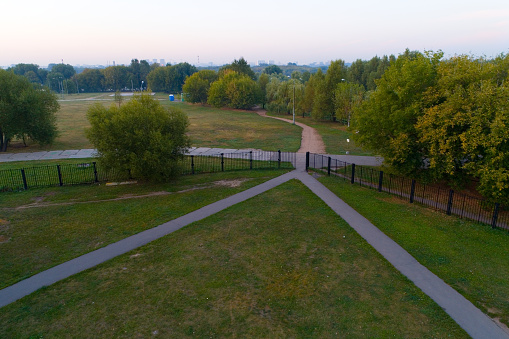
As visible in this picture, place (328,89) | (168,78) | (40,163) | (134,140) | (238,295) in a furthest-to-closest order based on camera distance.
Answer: (168,78) < (328,89) < (40,163) < (134,140) < (238,295)

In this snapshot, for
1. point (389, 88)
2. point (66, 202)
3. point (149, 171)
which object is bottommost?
point (66, 202)

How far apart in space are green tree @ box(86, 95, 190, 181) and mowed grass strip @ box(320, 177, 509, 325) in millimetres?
9859

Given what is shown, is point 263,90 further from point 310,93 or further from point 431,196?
point 431,196

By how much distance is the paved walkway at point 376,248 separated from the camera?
795cm

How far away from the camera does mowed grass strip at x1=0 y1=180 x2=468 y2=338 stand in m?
7.68

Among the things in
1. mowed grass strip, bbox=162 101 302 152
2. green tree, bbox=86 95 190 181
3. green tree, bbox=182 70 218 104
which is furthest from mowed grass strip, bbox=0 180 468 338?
green tree, bbox=182 70 218 104

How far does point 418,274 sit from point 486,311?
1.94 m

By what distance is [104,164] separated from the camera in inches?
718

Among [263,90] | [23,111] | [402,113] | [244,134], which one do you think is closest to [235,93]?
[263,90]

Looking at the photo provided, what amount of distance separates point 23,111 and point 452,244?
111 ft

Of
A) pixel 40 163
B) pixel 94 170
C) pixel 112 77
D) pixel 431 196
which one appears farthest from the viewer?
pixel 112 77

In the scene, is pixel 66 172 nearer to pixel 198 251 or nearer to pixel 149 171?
pixel 149 171

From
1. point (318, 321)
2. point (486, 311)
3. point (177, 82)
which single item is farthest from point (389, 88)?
point (177, 82)

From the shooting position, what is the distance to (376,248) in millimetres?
11594
